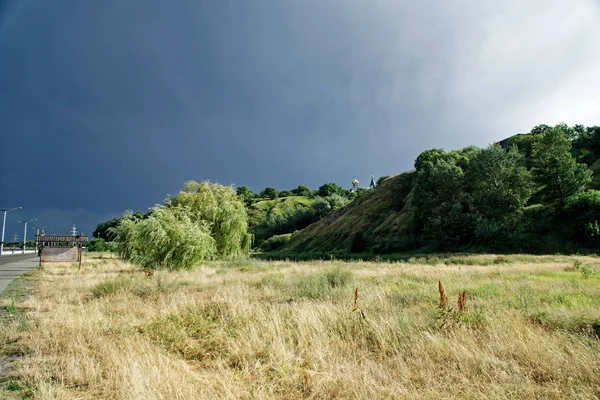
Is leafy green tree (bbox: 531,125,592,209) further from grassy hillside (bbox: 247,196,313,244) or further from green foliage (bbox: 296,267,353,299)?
grassy hillside (bbox: 247,196,313,244)

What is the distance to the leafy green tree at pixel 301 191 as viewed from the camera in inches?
6852

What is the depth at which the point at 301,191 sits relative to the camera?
181000 millimetres

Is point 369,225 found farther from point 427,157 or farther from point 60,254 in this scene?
point 60,254

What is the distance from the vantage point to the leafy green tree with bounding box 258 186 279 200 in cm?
18600

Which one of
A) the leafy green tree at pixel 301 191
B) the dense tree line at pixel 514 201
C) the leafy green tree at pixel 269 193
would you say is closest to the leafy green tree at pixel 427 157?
the dense tree line at pixel 514 201

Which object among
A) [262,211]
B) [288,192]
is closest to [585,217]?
[262,211]

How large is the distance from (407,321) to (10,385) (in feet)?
20.3

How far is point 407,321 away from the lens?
5.77 m

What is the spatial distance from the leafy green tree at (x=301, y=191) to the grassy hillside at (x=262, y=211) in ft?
50.2

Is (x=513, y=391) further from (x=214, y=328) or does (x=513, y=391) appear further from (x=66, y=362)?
(x=66, y=362)

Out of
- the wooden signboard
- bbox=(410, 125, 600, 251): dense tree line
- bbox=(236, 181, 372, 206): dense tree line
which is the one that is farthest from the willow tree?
bbox=(236, 181, 372, 206): dense tree line

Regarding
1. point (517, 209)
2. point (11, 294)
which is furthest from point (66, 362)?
point (517, 209)

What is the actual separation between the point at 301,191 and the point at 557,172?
14806cm

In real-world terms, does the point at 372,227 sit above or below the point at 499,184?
below
